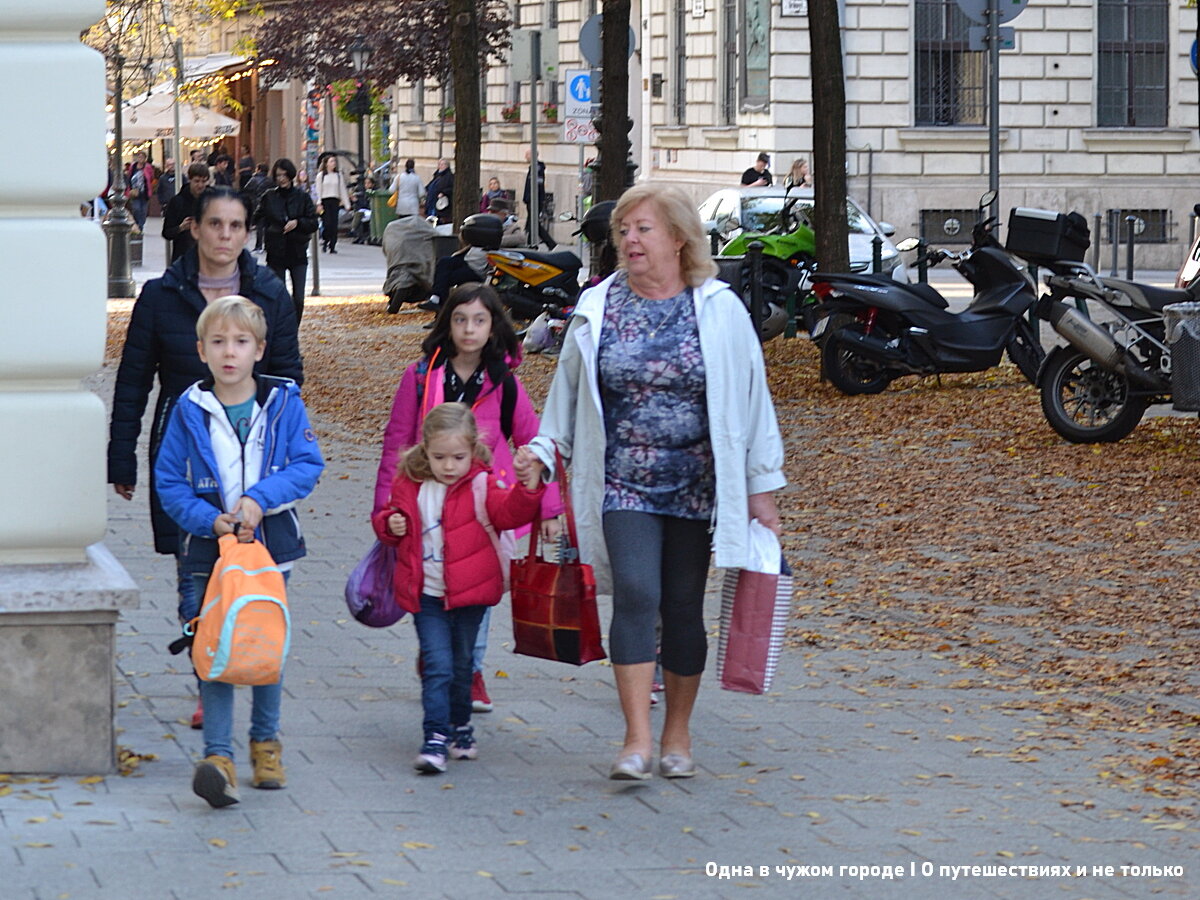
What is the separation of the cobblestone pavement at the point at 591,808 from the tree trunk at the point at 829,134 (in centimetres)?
1092

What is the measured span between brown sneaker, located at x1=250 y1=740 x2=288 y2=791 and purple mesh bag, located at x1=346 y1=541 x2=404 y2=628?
0.56 meters

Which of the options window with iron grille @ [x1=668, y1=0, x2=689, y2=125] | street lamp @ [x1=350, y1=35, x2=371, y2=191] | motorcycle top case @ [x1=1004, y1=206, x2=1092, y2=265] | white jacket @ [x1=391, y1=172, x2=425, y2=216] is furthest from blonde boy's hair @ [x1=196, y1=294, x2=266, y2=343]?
street lamp @ [x1=350, y1=35, x2=371, y2=191]

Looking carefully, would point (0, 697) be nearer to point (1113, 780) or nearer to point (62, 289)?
point (62, 289)

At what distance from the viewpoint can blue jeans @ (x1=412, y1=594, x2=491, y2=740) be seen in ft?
20.6

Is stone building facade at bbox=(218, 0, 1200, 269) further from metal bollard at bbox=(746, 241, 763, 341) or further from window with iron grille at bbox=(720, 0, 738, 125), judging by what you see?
metal bollard at bbox=(746, 241, 763, 341)

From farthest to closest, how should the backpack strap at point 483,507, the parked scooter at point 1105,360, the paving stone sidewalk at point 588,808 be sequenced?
the parked scooter at point 1105,360
the backpack strap at point 483,507
the paving stone sidewalk at point 588,808

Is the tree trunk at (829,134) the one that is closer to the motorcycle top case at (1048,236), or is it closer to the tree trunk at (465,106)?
the motorcycle top case at (1048,236)

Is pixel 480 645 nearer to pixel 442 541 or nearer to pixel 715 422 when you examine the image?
pixel 442 541

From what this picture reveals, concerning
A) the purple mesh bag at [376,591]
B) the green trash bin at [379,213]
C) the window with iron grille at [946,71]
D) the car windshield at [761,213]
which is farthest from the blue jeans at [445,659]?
the green trash bin at [379,213]

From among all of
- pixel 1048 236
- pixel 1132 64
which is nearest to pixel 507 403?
pixel 1048 236

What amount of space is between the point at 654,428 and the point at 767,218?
17.3 m

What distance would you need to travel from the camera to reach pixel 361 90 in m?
49.3

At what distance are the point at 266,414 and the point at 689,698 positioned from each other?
56.5 inches

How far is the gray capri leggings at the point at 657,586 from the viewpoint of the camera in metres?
6.12
